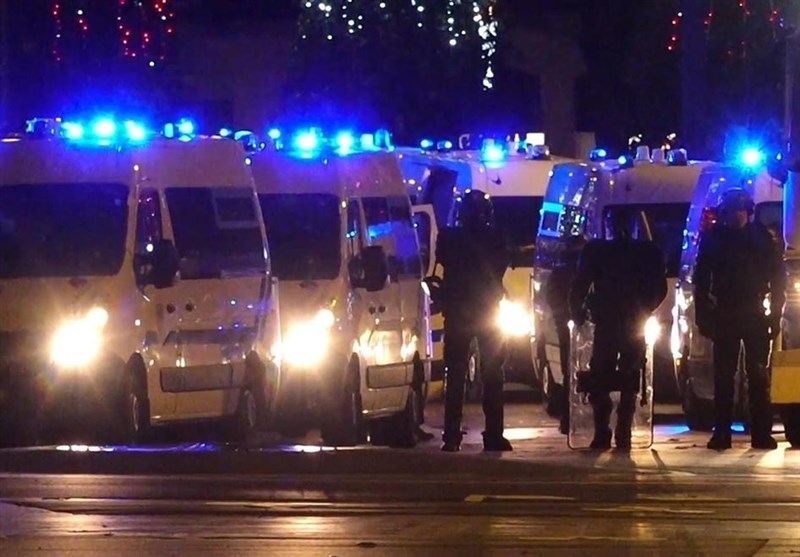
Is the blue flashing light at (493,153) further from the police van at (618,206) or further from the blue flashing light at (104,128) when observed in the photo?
the blue flashing light at (104,128)

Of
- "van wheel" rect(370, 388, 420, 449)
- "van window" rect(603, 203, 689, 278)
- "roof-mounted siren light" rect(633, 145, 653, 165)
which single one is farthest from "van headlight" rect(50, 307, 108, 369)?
"roof-mounted siren light" rect(633, 145, 653, 165)

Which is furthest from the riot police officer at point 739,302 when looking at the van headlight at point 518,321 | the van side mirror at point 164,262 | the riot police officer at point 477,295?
the van headlight at point 518,321

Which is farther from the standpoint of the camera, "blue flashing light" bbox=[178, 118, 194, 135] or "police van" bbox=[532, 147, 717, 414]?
"police van" bbox=[532, 147, 717, 414]

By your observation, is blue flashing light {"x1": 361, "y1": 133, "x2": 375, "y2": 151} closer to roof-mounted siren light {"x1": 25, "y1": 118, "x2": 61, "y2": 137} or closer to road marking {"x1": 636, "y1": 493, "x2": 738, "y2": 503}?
roof-mounted siren light {"x1": 25, "y1": 118, "x2": 61, "y2": 137}

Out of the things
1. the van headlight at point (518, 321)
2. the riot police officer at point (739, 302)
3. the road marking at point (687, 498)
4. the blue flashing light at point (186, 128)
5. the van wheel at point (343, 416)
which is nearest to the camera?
the road marking at point (687, 498)

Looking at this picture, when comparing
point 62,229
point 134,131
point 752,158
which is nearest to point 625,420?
point 752,158

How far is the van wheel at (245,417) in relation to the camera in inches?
612

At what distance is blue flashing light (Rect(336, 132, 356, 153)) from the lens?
17.3 metres

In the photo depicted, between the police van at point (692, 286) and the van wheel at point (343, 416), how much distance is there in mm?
2710

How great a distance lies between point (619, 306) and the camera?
14.0 metres

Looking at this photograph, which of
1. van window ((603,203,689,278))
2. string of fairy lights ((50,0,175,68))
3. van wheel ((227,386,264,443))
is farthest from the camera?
string of fairy lights ((50,0,175,68))

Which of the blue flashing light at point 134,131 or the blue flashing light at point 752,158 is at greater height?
the blue flashing light at point 134,131

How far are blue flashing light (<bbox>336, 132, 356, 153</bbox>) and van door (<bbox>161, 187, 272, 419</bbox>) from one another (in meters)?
1.72

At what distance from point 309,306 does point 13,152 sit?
2465 mm
